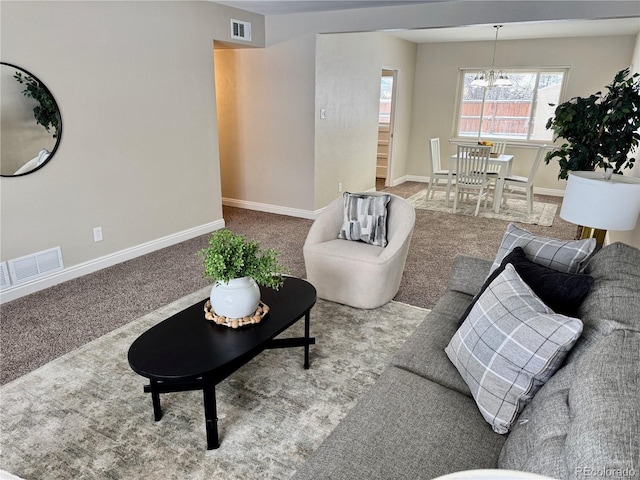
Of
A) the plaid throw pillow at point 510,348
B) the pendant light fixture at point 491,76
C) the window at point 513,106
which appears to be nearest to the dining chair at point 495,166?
the window at point 513,106

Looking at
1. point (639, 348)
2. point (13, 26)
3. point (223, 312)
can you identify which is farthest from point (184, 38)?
point (639, 348)

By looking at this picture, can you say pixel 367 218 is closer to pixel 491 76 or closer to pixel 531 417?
pixel 531 417

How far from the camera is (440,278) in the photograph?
3.66 metres

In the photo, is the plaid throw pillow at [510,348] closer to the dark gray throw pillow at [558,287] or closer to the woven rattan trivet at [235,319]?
the dark gray throw pillow at [558,287]

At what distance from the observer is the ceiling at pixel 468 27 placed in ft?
14.1

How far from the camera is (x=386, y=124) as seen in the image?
7953 mm

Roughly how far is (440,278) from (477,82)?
4.15 meters

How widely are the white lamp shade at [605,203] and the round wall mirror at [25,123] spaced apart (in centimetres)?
359

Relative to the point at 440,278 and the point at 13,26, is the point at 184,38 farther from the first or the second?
the point at 440,278

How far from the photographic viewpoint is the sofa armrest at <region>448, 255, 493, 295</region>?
2.21m

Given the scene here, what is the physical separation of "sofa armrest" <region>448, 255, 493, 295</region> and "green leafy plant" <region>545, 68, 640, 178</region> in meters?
1.59

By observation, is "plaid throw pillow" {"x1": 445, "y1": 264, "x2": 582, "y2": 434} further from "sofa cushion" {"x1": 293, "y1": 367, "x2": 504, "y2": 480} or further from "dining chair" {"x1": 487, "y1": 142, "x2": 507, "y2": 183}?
"dining chair" {"x1": 487, "y1": 142, "x2": 507, "y2": 183}

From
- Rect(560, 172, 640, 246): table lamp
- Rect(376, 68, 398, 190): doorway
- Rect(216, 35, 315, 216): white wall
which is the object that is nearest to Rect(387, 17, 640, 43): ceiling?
Rect(376, 68, 398, 190): doorway

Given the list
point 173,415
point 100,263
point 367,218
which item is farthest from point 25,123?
point 367,218
